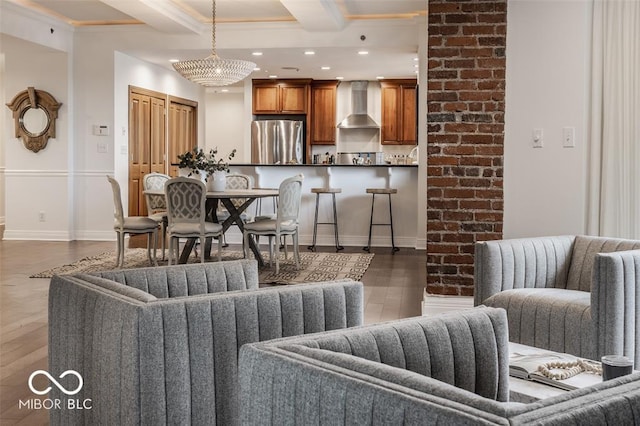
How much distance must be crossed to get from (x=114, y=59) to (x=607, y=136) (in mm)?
6692

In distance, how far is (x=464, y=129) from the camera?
15.1 feet

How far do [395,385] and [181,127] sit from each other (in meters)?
11.0

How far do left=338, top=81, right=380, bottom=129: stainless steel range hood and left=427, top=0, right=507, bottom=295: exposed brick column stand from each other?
24.2 feet

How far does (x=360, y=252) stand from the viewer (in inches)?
327

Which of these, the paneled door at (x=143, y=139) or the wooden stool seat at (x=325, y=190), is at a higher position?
the paneled door at (x=143, y=139)

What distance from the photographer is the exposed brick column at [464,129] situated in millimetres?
4523

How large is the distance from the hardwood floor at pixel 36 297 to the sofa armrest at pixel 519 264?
45.2 inches

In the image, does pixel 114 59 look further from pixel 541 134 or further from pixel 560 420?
pixel 560 420

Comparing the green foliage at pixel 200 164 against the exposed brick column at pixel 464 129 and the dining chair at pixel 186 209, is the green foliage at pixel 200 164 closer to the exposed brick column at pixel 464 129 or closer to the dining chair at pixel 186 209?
the dining chair at pixel 186 209

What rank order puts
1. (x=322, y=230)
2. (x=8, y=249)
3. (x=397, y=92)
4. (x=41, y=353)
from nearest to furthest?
1. (x=41, y=353)
2. (x=8, y=249)
3. (x=322, y=230)
4. (x=397, y=92)

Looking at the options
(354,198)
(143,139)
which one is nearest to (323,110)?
(143,139)

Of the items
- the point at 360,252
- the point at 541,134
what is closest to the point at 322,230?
the point at 360,252

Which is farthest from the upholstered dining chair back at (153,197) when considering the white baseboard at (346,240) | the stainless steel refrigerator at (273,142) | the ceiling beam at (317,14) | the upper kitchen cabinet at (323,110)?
the upper kitchen cabinet at (323,110)

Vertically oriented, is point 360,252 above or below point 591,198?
below
